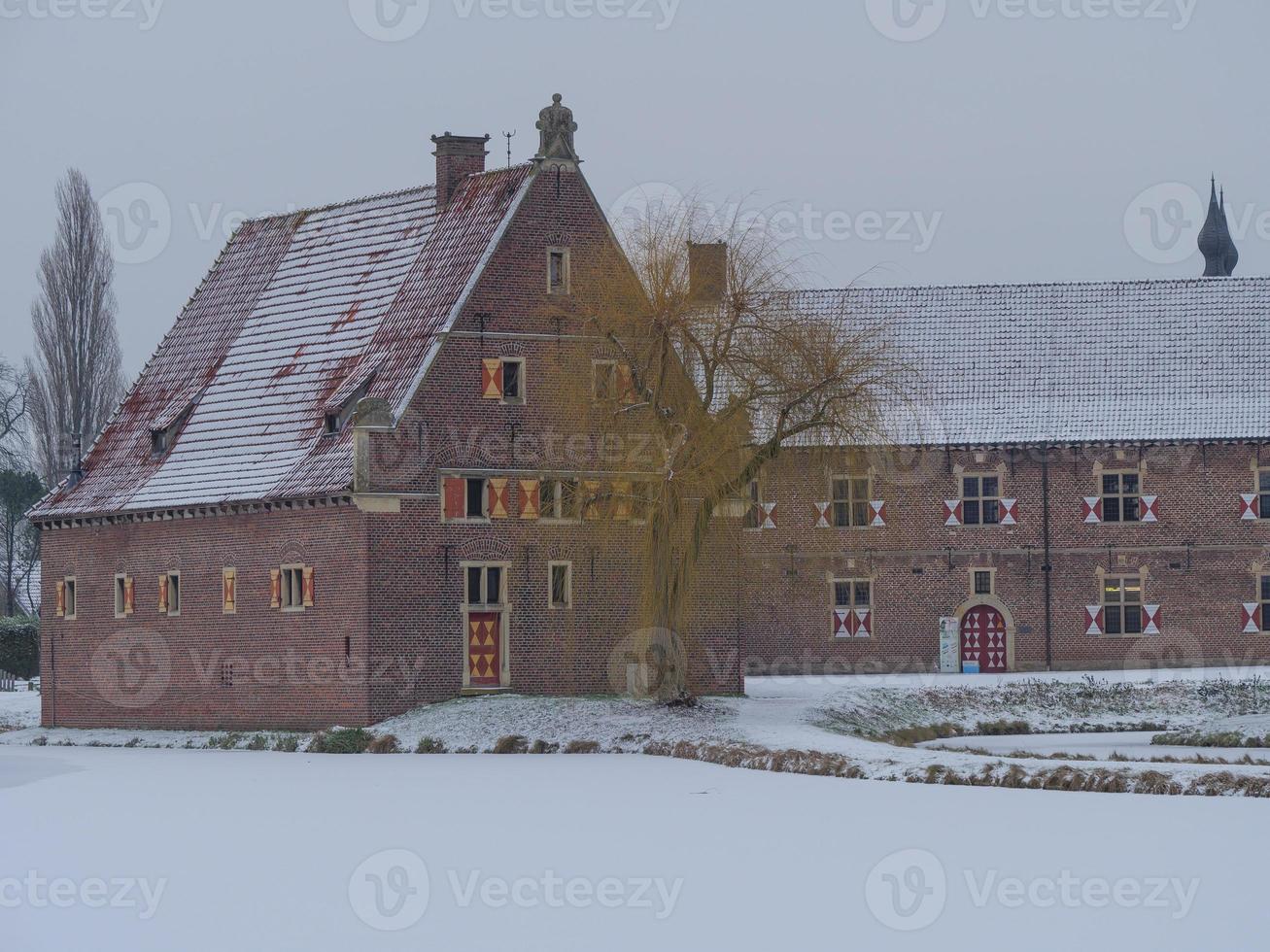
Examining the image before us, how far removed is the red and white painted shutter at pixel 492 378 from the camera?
3375 cm

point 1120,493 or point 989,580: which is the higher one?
point 1120,493

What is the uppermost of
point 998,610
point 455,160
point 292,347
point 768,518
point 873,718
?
point 455,160

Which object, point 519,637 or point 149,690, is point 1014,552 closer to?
point 519,637

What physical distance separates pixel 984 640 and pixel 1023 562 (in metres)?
1.73

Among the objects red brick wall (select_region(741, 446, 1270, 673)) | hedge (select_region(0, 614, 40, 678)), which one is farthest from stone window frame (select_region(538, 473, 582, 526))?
hedge (select_region(0, 614, 40, 678))

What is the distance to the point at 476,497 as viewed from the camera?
33.7 metres

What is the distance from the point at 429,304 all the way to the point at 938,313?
1473 cm

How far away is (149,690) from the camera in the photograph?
36781 millimetres

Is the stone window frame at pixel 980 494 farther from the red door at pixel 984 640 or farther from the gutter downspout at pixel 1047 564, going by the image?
the red door at pixel 984 640

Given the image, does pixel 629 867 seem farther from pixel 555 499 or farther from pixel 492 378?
pixel 492 378

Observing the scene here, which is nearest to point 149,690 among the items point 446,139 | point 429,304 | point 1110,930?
point 429,304

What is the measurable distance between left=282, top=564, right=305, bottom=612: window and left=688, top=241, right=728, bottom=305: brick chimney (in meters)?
7.87

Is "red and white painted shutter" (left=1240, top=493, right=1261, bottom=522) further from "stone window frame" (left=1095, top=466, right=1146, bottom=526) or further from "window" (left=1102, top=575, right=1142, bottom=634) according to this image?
"window" (left=1102, top=575, right=1142, bottom=634)

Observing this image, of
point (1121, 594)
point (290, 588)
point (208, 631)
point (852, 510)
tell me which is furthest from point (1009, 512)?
point (208, 631)
